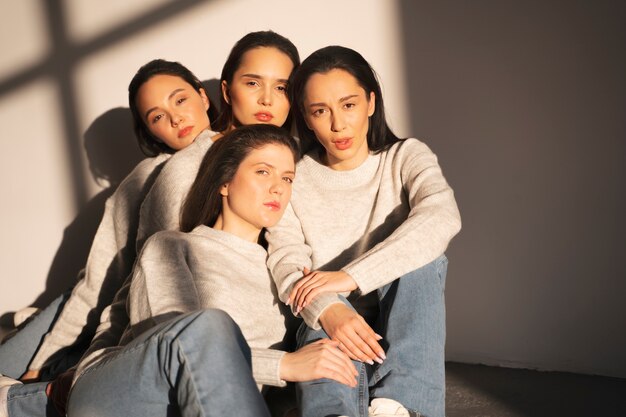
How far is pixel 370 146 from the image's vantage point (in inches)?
72.6

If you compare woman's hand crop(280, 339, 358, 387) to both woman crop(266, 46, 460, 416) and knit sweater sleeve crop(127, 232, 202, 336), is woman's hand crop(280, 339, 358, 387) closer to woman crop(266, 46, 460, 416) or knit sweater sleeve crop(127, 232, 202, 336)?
woman crop(266, 46, 460, 416)

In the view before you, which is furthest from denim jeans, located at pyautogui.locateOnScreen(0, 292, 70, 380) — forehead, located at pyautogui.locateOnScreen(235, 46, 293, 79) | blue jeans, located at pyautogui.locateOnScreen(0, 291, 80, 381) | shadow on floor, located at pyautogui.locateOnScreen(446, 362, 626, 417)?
shadow on floor, located at pyautogui.locateOnScreen(446, 362, 626, 417)

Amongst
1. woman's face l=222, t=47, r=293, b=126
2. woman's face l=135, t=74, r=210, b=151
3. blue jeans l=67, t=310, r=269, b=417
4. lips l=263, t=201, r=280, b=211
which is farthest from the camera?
woman's face l=135, t=74, r=210, b=151

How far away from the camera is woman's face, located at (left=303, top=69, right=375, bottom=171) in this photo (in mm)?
1688

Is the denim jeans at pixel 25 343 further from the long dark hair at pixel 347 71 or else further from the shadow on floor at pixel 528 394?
Answer: the shadow on floor at pixel 528 394

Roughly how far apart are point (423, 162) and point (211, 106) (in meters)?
0.73

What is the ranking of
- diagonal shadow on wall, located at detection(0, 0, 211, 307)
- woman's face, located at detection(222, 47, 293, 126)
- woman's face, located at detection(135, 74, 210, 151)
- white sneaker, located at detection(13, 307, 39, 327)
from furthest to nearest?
diagonal shadow on wall, located at detection(0, 0, 211, 307) → white sneaker, located at detection(13, 307, 39, 327) → woman's face, located at detection(135, 74, 210, 151) → woman's face, located at detection(222, 47, 293, 126)

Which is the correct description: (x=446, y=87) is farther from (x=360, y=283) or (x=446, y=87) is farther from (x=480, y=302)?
(x=360, y=283)

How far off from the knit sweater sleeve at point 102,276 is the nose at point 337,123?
570mm

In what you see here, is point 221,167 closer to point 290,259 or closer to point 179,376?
point 290,259

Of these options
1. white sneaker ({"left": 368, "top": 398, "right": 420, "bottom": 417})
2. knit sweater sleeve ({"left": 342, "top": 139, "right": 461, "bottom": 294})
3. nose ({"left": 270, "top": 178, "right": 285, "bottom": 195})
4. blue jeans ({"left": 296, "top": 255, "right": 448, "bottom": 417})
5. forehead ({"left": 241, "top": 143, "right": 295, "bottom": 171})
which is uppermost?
forehead ({"left": 241, "top": 143, "right": 295, "bottom": 171})

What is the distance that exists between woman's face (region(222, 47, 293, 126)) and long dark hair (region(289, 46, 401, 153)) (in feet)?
0.12

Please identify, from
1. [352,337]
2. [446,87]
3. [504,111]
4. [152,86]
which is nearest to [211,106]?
[152,86]

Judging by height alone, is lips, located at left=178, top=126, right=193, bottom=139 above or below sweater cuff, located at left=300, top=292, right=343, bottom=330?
above
